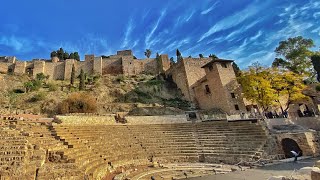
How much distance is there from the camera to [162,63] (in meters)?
39.1

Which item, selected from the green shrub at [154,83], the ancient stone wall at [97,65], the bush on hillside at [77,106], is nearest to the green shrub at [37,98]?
the bush on hillside at [77,106]

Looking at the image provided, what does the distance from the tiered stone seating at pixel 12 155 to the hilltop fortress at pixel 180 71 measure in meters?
20.9

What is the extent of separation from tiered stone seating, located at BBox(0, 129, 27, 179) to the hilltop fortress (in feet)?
68.6

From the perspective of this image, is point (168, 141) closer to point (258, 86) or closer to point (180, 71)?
point (258, 86)

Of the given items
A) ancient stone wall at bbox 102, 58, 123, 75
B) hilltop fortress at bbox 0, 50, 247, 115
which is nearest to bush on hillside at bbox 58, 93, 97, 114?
hilltop fortress at bbox 0, 50, 247, 115

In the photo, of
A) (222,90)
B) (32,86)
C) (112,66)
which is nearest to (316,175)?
(222,90)

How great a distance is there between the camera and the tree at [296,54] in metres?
27.4

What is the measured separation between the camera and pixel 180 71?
32.2 m

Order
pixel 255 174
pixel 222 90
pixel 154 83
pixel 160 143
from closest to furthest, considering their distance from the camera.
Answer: pixel 255 174
pixel 160 143
pixel 222 90
pixel 154 83

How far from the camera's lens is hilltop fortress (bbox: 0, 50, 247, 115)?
2448 centimetres

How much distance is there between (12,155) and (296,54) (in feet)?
111

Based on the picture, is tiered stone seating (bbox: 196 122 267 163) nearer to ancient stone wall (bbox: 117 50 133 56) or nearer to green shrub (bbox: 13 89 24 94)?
green shrub (bbox: 13 89 24 94)

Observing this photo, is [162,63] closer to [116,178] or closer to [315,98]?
[315,98]

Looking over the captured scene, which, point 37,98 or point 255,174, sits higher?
point 37,98
